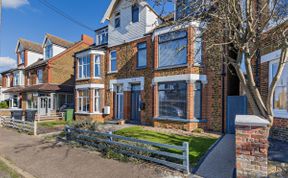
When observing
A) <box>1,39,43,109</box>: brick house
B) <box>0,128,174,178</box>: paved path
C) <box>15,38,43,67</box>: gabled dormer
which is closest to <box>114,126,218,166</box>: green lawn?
<box>0,128,174,178</box>: paved path

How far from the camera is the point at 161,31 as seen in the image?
1293cm

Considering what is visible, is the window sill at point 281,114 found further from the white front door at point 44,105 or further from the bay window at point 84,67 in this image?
the white front door at point 44,105

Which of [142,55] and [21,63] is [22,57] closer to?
[21,63]

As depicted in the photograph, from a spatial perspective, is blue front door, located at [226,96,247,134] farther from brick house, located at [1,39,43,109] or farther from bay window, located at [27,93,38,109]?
brick house, located at [1,39,43,109]

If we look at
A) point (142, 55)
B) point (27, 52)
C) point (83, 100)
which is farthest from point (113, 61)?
point (27, 52)

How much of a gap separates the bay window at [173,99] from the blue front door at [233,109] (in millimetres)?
2398

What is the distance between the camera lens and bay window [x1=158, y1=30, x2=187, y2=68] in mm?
12203

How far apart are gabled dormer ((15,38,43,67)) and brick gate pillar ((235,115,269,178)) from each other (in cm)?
3150

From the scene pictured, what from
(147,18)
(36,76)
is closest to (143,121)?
(147,18)

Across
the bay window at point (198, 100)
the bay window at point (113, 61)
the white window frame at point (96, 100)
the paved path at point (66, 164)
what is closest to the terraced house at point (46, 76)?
the white window frame at point (96, 100)

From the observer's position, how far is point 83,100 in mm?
19391

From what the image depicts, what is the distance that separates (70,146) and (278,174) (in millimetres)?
8007

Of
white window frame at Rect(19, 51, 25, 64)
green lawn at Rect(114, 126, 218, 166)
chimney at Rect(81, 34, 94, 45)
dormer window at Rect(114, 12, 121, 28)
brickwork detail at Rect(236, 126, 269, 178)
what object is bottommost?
green lawn at Rect(114, 126, 218, 166)

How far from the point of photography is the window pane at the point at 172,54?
482 inches
